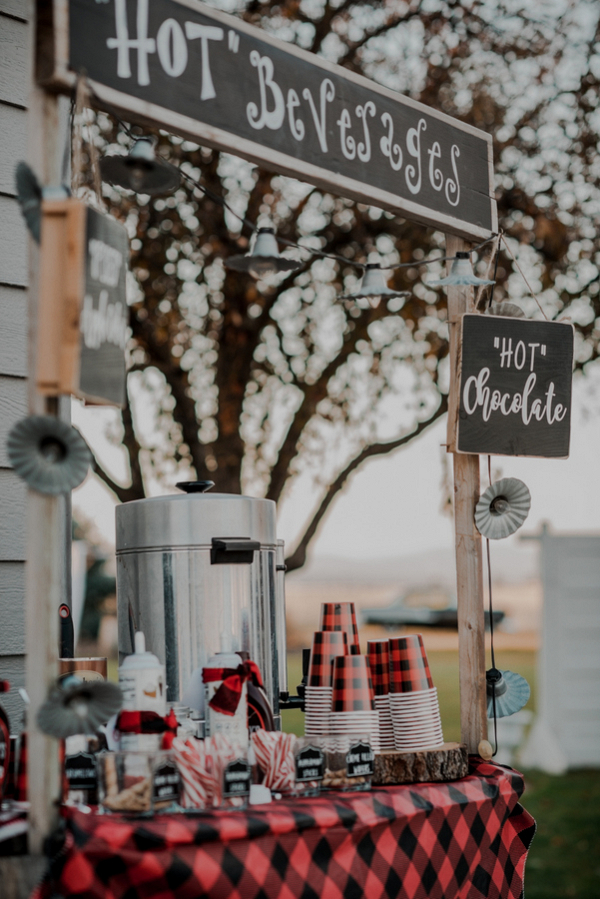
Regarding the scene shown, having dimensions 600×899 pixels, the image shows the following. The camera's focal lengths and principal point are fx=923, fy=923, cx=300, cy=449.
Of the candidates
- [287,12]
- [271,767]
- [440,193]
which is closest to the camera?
[271,767]

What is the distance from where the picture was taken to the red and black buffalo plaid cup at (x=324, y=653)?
198 cm

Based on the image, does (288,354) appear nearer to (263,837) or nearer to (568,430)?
(568,430)

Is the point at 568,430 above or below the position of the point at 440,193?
below

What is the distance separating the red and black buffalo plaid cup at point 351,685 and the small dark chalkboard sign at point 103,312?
2.31 ft

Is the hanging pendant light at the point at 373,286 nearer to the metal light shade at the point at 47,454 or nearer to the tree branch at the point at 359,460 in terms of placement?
the metal light shade at the point at 47,454

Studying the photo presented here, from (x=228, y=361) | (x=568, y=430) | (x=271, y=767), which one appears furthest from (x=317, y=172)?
(x=228, y=361)

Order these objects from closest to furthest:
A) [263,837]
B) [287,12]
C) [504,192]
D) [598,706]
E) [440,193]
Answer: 1. [263,837]
2. [440,193]
3. [287,12]
4. [504,192]
5. [598,706]

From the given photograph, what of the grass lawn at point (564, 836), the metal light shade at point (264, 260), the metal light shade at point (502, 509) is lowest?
the grass lawn at point (564, 836)

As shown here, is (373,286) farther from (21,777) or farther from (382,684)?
(21,777)

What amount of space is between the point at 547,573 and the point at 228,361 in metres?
3.59

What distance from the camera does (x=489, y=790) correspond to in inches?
77.6

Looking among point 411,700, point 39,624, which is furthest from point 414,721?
point 39,624

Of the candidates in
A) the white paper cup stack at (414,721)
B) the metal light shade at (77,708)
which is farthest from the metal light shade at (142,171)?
the white paper cup stack at (414,721)

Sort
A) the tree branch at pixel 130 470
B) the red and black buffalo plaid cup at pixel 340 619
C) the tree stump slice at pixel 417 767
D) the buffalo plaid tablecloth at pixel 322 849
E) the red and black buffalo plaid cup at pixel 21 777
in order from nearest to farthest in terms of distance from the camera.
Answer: the buffalo plaid tablecloth at pixel 322 849, the red and black buffalo plaid cup at pixel 21 777, the tree stump slice at pixel 417 767, the red and black buffalo plaid cup at pixel 340 619, the tree branch at pixel 130 470
